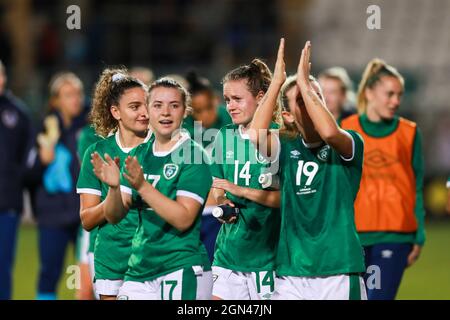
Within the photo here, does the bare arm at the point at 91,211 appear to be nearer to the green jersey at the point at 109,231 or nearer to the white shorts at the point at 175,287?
the green jersey at the point at 109,231

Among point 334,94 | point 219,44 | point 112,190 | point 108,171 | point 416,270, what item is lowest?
point 416,270

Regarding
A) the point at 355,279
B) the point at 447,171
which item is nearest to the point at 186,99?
the point at 355,279

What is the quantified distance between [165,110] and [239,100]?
62 cm

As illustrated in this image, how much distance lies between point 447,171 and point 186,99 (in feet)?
41.6

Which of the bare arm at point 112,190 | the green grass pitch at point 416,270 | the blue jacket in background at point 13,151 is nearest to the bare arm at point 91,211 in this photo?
the bare arm at point 112,190

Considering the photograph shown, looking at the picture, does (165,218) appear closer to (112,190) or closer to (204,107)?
(112,190)

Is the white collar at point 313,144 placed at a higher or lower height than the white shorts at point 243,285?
higher

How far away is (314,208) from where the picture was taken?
5539mm

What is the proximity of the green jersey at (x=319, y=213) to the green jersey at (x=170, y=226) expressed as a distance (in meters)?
0.47

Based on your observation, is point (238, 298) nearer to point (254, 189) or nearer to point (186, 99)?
point (254, 189)

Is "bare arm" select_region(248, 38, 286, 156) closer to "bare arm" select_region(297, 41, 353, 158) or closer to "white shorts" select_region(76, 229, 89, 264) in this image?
"bare arm" select_region(297, 41, 353, 158)

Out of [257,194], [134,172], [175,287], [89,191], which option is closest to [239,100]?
[257,194]

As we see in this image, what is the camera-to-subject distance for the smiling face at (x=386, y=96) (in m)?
7.64

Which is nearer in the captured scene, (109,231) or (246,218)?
(246,218)
